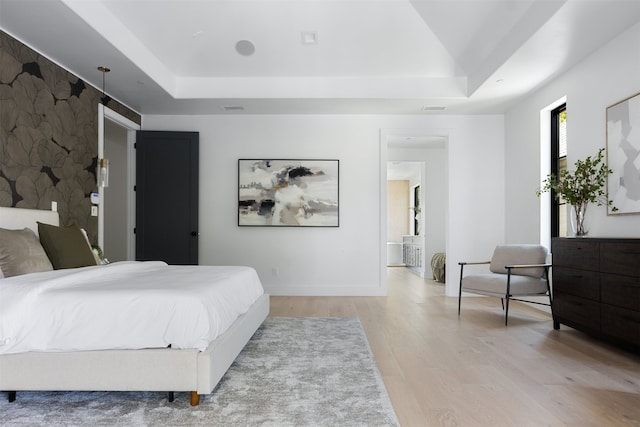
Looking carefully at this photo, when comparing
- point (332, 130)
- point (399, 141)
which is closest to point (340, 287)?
point (332, 130)

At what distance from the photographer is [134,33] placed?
4.21 m

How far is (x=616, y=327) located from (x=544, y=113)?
2.70 m

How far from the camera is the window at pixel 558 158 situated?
476cm

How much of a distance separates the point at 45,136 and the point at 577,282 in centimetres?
483

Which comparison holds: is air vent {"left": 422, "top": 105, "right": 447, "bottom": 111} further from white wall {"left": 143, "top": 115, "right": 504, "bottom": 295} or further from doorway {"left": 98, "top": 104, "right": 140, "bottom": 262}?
doorway {"left": 98, "top": 104, "right": 140, "bottom": 262}

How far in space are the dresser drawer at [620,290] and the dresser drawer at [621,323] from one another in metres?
0.04

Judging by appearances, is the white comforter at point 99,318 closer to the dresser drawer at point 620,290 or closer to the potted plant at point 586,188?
the dresser drawer at point 620,290

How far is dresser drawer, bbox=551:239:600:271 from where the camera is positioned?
3.44 metres

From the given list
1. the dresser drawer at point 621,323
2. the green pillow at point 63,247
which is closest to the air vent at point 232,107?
the green pillow at point 63,247

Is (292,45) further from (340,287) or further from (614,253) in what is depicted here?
(614,253)

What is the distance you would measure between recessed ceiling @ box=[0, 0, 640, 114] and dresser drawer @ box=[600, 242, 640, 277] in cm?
173

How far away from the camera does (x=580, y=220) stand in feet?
12.8

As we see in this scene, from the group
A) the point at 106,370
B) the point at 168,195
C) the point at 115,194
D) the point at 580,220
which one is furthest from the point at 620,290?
the point at 115,194

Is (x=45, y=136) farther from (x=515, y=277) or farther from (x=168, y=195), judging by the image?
(x=515, y=277)
